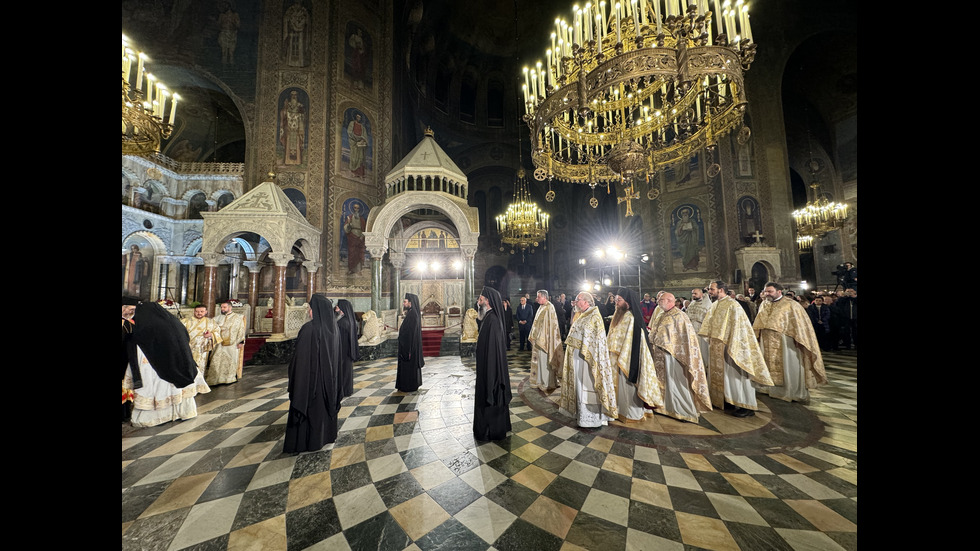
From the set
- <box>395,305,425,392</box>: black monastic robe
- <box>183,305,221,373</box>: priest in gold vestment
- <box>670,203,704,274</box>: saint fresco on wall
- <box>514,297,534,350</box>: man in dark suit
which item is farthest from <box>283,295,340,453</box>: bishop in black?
<box>670,203,704,274</box>: saint fresco on wall

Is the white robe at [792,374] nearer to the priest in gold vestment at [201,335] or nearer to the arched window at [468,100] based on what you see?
the priest in gold vestment at [201,335]

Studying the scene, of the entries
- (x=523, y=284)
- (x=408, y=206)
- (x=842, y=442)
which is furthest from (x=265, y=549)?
(x=523, y=284)

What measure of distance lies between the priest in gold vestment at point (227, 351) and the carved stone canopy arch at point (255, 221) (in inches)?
100.0

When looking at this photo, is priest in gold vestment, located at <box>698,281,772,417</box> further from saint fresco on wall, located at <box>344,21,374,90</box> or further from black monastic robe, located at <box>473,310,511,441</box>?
saint fresco on wall, located at <box>344,21,374,90</box>

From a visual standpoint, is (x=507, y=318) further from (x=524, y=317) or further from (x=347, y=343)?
(x=347, y=343)

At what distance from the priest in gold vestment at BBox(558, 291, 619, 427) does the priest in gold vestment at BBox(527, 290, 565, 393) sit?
3.69 feet

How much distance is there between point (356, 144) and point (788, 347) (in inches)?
540

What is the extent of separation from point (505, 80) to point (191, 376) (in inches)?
799

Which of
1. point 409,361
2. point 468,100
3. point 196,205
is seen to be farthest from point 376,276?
point 468,100

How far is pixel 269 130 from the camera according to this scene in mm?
11031

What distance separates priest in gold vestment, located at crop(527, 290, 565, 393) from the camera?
5.64 m

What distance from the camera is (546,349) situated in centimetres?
565
